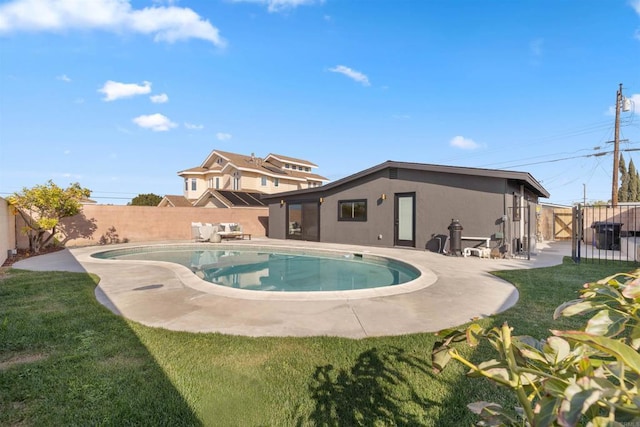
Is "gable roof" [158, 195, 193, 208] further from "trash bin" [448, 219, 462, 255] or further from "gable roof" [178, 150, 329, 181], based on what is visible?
"trash bin" [448, 219, 462, 255]

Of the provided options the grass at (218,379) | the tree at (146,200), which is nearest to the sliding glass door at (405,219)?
the grass at (218,379)

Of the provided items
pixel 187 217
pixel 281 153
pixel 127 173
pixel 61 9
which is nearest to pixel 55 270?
pixel 61 9

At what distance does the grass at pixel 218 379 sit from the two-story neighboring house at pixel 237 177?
2324 cm

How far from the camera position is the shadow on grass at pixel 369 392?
2.29 metres

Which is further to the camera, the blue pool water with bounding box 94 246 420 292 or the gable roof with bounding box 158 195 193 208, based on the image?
the gable roof with bounding box 158 195 193 208

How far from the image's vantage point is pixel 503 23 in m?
12.2

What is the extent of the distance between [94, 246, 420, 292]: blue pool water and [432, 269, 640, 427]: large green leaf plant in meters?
6.59

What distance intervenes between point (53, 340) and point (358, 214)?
1229 centimetres

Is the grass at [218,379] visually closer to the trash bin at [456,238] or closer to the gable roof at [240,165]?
the trash bin at [456,238]

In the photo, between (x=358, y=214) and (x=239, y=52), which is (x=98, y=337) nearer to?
(x=358, y=214)

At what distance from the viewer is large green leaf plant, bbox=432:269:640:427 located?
61 cm

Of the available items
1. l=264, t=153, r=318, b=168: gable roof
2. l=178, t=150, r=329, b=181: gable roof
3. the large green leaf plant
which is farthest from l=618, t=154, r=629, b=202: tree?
the large green leaf plant

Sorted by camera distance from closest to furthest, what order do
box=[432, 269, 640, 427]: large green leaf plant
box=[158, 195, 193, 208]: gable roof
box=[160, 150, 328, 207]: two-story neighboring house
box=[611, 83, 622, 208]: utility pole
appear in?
box=[432, 269, 640, 427]: large green leaf plant < box=[611, 83, 622, 208]: utility pole < box=[160, 150, 328, 207]: two-story neighboring house < box=[158, 195, 193, 208]: gable roof

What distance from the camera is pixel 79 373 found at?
2.91 m
